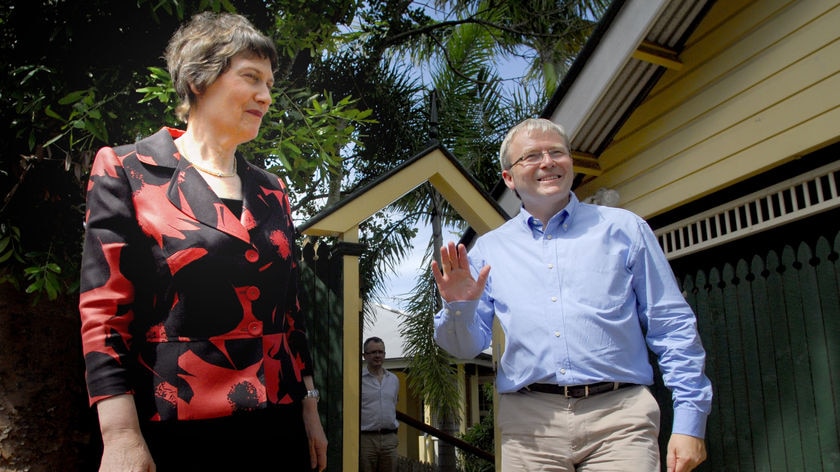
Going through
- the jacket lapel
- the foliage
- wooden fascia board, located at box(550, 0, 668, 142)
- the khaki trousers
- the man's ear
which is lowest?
the foliage

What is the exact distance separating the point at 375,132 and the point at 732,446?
9.62m

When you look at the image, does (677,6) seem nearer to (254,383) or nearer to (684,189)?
(684,189)

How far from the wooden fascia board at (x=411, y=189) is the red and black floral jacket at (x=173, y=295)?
6.59 ft

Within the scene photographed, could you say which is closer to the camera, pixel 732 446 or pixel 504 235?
pixel 504 235

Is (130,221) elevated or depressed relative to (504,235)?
depressed

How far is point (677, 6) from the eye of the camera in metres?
4.32

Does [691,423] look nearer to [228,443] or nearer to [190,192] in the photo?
[228,443]

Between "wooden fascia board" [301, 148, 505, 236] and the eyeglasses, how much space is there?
141 centimetres

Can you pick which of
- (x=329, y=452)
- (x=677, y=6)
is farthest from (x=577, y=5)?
(x=329, y=452)

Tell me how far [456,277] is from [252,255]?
84 centimetres

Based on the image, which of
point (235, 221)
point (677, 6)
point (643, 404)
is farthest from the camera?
point (677, 6)

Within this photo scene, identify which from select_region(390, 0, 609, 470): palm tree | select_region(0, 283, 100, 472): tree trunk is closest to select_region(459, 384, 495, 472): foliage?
select_region(390, 0, 609, 470): palm tree

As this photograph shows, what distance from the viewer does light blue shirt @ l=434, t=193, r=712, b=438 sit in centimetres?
216

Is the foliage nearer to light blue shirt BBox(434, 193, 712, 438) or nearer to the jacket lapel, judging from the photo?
light blue shirt BBox(434, 193, 712, 438)
